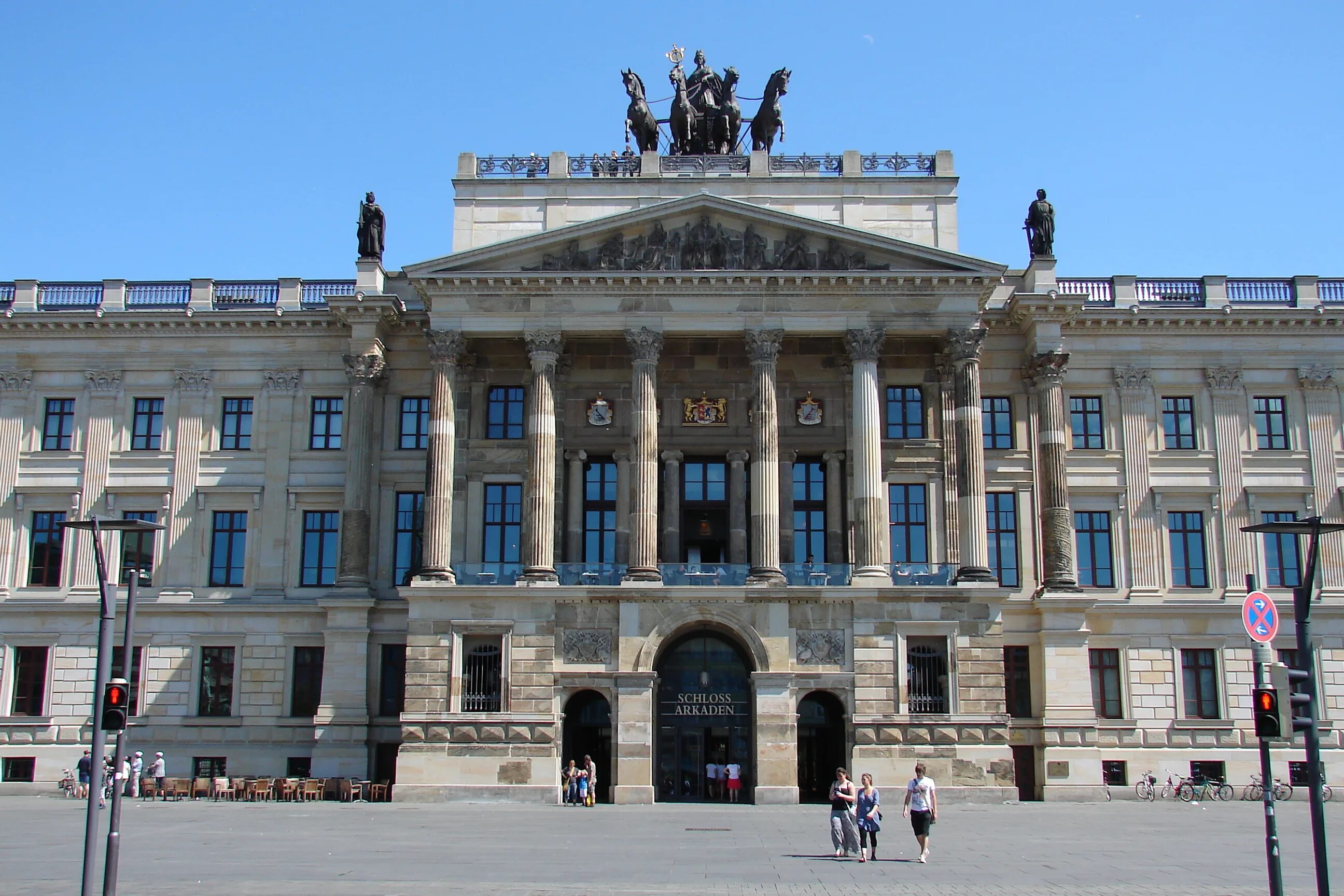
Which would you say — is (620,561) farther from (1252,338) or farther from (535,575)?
(1252,338)

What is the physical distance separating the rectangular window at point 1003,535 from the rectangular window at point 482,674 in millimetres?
19390

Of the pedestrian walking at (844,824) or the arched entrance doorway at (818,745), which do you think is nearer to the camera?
the pedestrian walking at (844,824)

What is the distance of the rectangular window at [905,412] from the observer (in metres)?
52.5

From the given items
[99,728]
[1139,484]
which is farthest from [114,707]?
[1139,484]

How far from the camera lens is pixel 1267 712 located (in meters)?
21.1

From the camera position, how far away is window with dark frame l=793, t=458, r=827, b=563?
169 feet

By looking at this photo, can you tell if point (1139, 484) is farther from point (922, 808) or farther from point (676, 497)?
point (922, 808)

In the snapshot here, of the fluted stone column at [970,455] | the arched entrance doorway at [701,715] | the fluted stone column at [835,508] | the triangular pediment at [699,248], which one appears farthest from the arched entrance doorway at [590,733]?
the triangular pediment at [699,248]

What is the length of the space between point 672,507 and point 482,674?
959 cm

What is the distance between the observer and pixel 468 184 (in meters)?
54.7

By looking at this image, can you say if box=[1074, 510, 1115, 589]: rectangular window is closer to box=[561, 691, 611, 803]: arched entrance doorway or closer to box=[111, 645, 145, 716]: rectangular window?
box=[561, 691, 611, 803]: arched entrance doorway

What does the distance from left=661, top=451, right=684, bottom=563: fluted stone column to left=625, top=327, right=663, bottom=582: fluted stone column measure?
78 centimetres

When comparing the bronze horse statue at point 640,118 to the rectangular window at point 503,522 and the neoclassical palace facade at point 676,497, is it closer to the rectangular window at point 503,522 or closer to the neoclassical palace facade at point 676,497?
the neoclassical palace facade at point 676,497

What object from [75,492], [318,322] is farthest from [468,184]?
[75,492]
